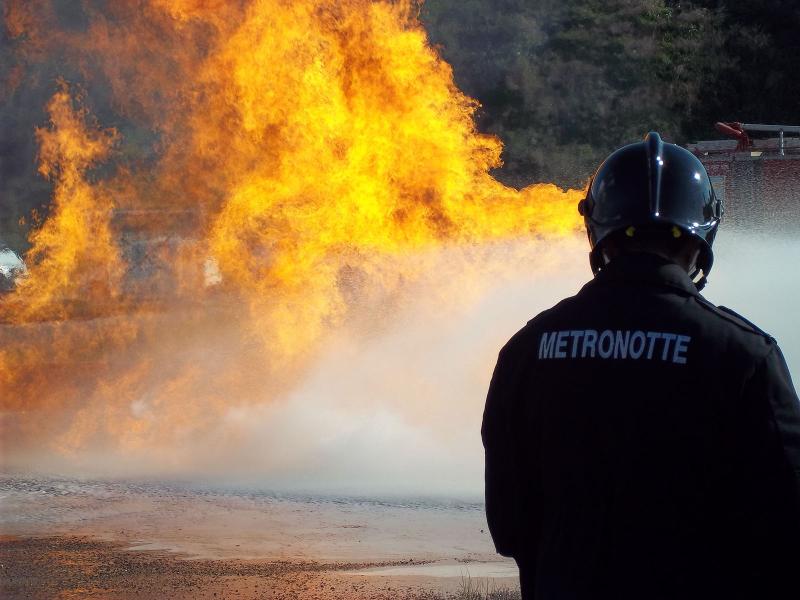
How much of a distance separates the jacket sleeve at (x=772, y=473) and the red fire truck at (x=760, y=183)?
1593 cm

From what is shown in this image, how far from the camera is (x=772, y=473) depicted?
1767mm

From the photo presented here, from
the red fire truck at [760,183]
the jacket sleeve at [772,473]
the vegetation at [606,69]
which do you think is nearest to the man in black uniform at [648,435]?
the jacket sleeve at [772,473]

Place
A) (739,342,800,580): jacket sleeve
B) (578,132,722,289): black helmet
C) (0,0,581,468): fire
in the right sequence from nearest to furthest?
(739,342,800,580): jacket sleeve < (578,132,722,289): black helmet < (0,0,581,468): fire

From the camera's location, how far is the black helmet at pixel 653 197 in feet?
6.86

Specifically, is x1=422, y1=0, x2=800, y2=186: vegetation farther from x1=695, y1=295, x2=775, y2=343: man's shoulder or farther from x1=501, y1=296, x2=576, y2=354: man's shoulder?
x1=695, y1=295, x2=775, y2=343: man's shoulder

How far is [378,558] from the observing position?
649cm

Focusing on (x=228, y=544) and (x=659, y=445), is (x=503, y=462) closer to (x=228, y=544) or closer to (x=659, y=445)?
(x=659, y=445)

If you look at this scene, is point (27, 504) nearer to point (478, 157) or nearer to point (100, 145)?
point (478, 157)

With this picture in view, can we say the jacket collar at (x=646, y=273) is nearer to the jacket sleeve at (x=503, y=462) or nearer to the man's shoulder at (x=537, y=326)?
the man's shoulder at (x=537, y=326)

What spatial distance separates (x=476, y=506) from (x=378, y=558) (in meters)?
1.59

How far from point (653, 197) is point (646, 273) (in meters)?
0.21

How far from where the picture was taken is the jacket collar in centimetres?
194

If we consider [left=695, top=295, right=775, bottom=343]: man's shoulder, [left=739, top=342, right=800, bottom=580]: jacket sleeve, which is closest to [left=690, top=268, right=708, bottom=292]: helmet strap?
[left=695, top=295, right=775, bottom=343]: man's shoulder

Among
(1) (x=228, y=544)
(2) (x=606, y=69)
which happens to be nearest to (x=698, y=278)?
(1) (x=228, y=544)
